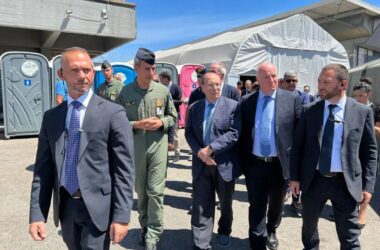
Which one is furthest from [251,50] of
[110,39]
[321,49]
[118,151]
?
[118,151]

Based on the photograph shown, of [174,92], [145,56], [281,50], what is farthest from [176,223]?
[281,50]

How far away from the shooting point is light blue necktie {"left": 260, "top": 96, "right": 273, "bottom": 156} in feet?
10.8

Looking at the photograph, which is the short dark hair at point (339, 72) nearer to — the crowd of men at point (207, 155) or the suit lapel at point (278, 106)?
the crowd of men at point (207, 155)

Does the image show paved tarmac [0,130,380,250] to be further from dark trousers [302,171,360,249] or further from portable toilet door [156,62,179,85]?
portable toilet door [156,62,179,85]

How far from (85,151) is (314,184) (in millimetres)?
1927

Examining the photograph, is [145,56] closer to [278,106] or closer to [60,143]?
[278,106]

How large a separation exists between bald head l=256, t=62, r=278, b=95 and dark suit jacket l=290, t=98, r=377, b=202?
456 mm

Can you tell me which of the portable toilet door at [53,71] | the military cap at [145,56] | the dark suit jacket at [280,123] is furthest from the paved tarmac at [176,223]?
the portable toilet door at [53,71]

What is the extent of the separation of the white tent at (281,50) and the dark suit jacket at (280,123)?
34.6ft

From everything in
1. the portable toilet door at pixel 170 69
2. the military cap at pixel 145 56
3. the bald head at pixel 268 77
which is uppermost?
the portable toilet door at pixel 170 69

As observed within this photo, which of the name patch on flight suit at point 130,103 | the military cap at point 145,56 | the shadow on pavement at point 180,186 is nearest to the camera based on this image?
the military cap at point 145,56

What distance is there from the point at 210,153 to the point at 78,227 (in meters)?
1.51

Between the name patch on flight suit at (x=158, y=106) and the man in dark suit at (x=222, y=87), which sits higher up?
the man in dark suit at (x=222, y=87)

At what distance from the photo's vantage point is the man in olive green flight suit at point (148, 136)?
3512 mm
